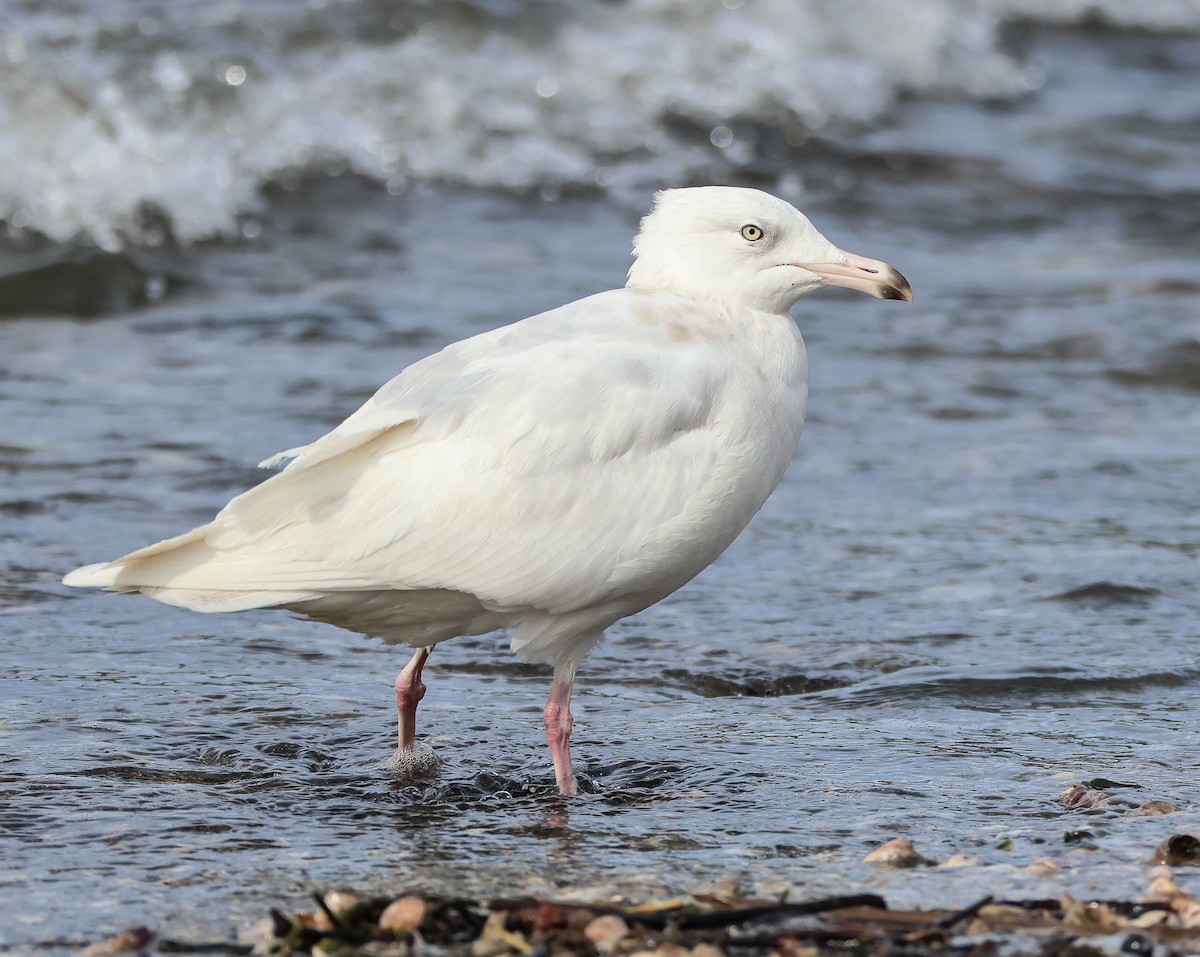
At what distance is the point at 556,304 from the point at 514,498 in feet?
A: 21.2

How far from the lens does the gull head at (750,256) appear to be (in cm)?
576

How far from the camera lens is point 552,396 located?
523cm

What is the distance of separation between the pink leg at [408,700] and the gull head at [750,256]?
Result: 1456 mm

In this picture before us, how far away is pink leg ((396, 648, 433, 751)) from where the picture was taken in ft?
18.4

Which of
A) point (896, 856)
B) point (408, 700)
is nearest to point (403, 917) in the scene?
point (896, 856)

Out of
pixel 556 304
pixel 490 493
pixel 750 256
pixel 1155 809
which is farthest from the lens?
pixel 556 304

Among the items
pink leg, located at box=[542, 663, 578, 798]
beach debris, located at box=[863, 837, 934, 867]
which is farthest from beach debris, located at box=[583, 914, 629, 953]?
pink leg, located at box=[542, 663, 578, 798]

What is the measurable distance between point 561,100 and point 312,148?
2.68 meters

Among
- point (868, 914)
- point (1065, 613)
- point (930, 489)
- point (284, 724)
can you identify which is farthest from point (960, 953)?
point (930, 489)

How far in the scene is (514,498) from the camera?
5238 mm

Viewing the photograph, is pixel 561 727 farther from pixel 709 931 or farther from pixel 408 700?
pixel 709 931

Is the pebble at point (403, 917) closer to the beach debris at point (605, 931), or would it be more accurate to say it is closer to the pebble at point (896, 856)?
the beach debris at point (605, 931)

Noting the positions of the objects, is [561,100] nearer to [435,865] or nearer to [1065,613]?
[1065,613]

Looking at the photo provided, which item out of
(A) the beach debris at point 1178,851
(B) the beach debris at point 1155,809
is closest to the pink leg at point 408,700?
(B) the beach debris at point 1155,809
